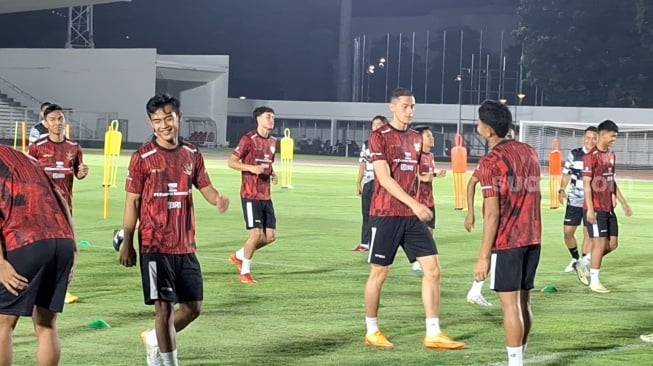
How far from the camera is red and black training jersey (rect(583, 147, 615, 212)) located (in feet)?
42.9

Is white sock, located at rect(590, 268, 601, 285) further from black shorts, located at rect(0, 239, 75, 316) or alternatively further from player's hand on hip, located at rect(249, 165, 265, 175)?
black shorts, located at rect(0, 239, 75, 316)

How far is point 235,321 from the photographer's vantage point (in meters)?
10.7

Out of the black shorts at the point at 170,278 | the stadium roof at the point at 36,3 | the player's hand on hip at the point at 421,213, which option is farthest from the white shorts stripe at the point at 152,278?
the stadium roof at the point at 36,3

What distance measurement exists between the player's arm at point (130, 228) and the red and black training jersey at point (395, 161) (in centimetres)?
268

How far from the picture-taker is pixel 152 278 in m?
7.69

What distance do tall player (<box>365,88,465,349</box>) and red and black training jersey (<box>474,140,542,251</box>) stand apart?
5.16ft

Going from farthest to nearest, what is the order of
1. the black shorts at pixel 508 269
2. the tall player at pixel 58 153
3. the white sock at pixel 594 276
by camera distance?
the white sock at pixel 594 276
the tall player at pixel 58 153
the black shorts at pixel 508 269

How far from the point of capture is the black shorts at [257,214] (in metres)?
13.8

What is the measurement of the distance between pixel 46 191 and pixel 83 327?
399 cm

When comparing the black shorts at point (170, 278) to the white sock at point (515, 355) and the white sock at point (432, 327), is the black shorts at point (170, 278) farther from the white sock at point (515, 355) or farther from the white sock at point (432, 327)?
the white sock at point (432, 327)

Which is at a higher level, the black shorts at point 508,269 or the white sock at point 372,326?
the black shorts at point 508,269

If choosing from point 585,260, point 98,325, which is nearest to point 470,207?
point 98,325

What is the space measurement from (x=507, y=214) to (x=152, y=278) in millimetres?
2530

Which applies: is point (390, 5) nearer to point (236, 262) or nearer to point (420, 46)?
point (420, 46)
